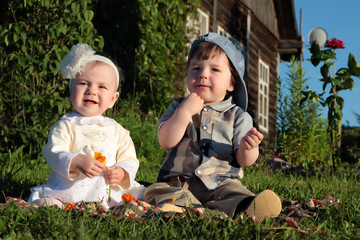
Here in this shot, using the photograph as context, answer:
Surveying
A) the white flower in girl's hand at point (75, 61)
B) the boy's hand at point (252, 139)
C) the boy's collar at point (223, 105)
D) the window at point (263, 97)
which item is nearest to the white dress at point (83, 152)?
the white flower in girl's hand at point (75, 61)

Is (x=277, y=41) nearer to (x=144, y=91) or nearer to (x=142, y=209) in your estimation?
(x=144, y=91)

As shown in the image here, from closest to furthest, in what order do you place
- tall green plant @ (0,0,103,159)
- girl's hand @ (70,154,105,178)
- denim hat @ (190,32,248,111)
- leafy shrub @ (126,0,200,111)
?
girl's hand @ (70,154,105,178) → denim hat @ (190,32,248,111) → tall green plant @ (0,0,103,159) → leafy shrub @ (126,0,200,111)

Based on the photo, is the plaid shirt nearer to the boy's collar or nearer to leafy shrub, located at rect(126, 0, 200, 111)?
the boy's collar

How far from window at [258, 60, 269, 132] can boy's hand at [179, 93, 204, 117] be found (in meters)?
11.2

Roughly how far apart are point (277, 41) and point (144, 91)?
10.2 m

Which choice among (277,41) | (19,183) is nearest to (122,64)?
(19,183)

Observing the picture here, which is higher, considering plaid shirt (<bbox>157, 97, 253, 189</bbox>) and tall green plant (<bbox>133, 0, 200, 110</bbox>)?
tall green plant (<bbox>133, 0, 200, 110</bbox>)

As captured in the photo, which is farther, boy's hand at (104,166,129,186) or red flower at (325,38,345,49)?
red flower at (325,38,345,49)

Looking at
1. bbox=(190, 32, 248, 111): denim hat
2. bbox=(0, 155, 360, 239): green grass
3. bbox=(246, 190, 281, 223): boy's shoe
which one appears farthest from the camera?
bbox=(190, 32, 248, 111): denim hat

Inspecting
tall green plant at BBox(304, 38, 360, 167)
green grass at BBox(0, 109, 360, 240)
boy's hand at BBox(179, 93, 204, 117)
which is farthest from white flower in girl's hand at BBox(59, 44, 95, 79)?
tall green plant at BBox(304, 38, 360, 167)

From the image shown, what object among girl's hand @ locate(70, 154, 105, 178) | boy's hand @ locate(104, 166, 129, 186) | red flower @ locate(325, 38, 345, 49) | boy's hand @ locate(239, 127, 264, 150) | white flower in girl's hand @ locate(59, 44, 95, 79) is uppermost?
red flower @ locate(325, 38, 345, 49)

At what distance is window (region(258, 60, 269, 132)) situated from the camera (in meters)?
14.1

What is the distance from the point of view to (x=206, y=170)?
287 cm

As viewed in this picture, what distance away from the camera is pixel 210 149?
292 cm
